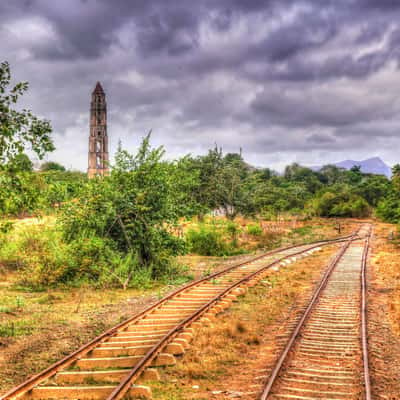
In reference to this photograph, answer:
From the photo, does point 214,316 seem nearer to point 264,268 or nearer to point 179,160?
point 264,268

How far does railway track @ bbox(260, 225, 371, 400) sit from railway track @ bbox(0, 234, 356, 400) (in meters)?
2.27

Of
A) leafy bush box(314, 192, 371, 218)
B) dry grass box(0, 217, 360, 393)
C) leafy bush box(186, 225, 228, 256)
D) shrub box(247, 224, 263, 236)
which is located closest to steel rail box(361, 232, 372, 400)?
dry grass box(0, 217, 360, 393)

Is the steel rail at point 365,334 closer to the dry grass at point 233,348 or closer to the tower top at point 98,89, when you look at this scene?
the dry grass at point 233,348

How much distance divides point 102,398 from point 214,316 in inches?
233

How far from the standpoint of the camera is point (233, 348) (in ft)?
33.2

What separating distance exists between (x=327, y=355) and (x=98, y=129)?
3901 inches

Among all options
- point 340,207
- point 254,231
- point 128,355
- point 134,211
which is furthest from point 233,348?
point 340,207

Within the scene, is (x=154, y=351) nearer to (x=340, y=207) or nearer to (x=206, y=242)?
(x=206, y=242)

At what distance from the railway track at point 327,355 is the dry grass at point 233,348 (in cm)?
57

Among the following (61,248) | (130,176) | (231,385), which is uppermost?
(130,176)

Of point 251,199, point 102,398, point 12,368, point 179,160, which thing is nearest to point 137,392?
point 102,398

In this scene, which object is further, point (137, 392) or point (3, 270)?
point (3, 270)

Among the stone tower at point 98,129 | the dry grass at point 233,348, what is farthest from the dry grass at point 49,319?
the stone tower at point 98,129

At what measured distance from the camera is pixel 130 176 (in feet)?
66.8
